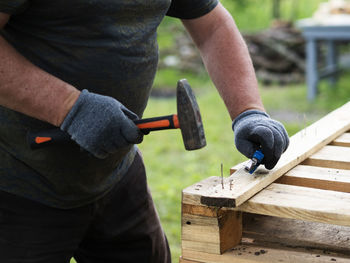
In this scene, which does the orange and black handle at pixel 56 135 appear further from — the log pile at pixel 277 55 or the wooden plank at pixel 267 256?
the log pile at pixel 277 55

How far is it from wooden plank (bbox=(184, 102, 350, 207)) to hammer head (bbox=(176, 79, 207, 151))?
156 millimetres

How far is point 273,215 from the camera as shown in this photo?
1.69 metres

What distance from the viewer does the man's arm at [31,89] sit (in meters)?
1.81

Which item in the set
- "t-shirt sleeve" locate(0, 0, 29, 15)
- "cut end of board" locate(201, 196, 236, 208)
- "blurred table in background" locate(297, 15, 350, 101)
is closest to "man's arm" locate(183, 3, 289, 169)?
"cut end of board" locate(201, 196, 236, 208)

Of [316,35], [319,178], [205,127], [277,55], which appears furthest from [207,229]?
[277,55]

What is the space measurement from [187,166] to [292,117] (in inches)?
88.8

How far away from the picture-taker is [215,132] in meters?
Result: 6.75

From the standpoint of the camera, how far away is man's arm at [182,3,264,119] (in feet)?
7.66

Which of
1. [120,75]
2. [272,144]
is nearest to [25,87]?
[120,75]

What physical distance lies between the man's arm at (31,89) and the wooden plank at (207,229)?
1.68 ft

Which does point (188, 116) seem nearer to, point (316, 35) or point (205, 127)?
point (205, 127)

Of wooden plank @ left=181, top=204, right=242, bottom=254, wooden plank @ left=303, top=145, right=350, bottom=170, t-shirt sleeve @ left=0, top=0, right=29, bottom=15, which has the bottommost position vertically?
wooden plank @ left=181, top=204, right=242, bottom=254

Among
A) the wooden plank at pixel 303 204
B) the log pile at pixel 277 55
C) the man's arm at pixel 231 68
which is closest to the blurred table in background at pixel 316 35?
the log pile at pixel 277 55

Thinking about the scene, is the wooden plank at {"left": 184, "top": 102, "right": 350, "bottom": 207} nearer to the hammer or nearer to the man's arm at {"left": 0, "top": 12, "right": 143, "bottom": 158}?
the hammer
